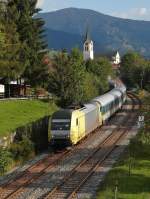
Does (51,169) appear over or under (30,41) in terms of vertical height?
under

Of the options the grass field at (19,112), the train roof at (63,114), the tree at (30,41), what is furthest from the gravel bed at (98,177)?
the tree at (30,41)

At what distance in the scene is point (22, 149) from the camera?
37.4 meters

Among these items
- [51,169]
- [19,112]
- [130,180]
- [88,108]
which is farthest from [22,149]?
[19,112]

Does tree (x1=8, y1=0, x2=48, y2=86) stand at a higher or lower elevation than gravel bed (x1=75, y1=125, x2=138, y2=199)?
higher

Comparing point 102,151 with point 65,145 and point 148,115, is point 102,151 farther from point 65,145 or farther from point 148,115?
point 148,115

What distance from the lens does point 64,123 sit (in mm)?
41312

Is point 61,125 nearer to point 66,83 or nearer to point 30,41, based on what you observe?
point 66,83

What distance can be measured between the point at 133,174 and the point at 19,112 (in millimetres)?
24487

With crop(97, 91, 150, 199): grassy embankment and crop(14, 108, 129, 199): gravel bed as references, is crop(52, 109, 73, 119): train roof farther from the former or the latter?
crop(97, 91, 150, 199): grassy embankment

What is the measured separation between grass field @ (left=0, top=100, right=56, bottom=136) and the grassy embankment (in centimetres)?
891

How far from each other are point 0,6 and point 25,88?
59.8ft

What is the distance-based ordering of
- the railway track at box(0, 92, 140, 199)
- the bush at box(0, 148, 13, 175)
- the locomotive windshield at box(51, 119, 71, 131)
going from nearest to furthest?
the railway track at box(0, 92, 140, 199) → the bush at box(0, 148, 13, 175) → the locomotive windshield at box(51, 119, 71, 131)

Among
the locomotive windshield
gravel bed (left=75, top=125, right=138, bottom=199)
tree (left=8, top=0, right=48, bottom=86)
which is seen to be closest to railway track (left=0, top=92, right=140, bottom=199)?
gravel bed (left=75, top=125, right=138, bottom=199)

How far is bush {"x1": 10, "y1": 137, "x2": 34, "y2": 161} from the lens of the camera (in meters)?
36.6
